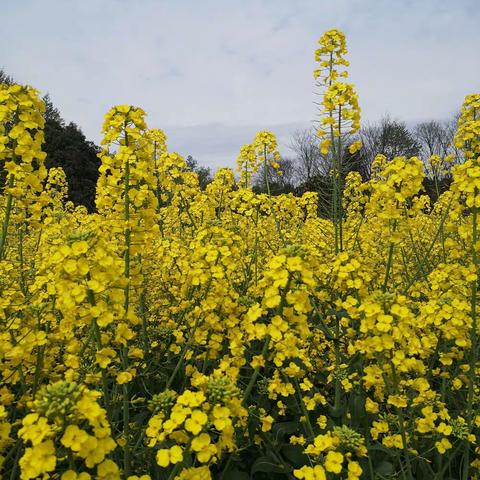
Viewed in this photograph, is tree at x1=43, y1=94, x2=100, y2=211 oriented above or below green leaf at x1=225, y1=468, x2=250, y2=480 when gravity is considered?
above

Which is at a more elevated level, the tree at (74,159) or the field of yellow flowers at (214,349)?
the tree at (74,159)

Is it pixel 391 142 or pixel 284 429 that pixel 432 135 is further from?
pixel 284 429

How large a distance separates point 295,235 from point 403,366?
4.18 meters

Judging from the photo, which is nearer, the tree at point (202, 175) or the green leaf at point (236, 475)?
the green leaf at point (236, 475)

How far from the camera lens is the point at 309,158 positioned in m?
24.9

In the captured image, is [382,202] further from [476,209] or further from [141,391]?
[141,391]

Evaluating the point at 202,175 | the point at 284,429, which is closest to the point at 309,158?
the point at 202,175

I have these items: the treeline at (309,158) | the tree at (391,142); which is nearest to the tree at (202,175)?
the treeline at (309,158)

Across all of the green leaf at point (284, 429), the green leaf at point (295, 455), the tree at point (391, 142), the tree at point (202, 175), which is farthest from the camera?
the tree at point (391, 142)

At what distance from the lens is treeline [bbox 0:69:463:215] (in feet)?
20.5

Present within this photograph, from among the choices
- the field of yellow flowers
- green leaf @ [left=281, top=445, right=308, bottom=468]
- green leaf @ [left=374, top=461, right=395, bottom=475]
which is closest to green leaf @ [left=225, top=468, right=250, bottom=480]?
the field of yellow flowers

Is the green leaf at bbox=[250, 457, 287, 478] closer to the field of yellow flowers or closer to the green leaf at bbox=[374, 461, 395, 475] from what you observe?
the field of yellow flowers

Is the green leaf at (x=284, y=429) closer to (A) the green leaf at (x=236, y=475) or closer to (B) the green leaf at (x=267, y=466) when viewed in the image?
(B) the green leaf at (x=267, y=466)

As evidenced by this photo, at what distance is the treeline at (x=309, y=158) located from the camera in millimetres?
6243
